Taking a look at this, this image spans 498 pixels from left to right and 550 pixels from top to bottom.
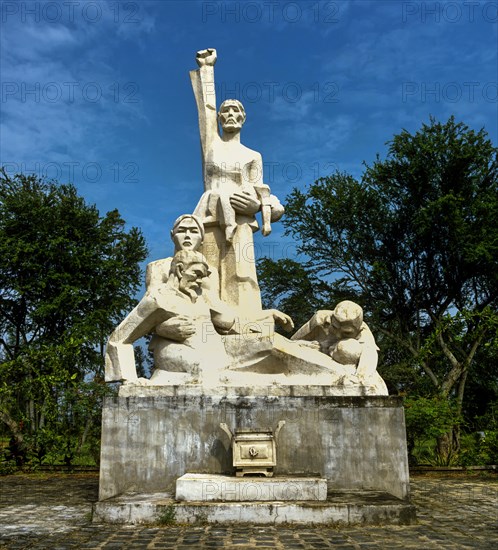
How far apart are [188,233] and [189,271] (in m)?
0.55

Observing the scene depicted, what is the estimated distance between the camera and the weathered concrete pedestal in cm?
695

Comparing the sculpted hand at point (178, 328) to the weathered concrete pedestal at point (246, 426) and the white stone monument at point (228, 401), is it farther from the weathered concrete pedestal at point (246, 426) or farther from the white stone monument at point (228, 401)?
the weathered concrete pedestal at point (246, 426)

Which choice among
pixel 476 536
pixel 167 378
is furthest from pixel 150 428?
pixel 476 536

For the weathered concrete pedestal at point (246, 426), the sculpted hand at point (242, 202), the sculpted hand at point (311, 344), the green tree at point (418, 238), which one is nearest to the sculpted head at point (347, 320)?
the sculpted hand at point (311, 344)

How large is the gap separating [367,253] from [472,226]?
4.04 meters

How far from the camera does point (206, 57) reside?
393 inches

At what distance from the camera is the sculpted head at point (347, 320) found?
7676 mm

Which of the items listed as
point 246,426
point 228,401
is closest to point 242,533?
point 246,426

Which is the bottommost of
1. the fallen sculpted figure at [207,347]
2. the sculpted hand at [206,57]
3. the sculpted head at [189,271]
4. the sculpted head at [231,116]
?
the fallen sculpted figure at [207,347]

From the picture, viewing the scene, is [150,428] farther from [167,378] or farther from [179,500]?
[179,500]

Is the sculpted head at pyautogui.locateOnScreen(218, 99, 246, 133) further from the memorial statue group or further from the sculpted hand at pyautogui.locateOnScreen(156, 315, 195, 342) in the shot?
the sculpted hand at pyautogui.locateOnScreen(156, 315, 195, 342)

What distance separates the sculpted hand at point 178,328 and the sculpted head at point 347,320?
1738 millimetres

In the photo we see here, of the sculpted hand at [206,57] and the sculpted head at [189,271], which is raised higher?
the sculpted hand at [206,57]

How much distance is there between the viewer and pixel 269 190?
9328 mm
